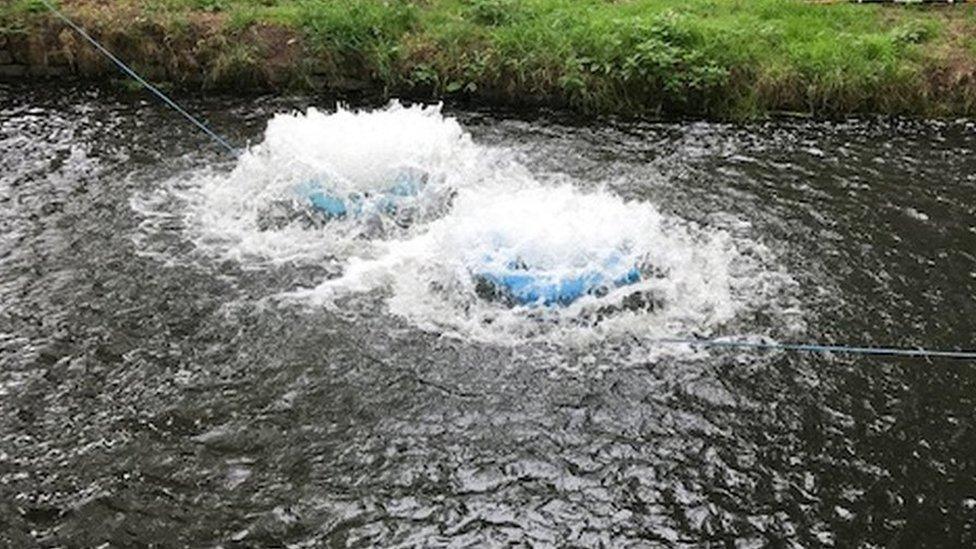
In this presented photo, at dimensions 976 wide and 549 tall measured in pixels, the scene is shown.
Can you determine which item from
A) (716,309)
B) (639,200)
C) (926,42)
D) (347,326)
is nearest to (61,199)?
(347,326)

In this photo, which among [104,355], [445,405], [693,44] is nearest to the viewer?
[445,405]

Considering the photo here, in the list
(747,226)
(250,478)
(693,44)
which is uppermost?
(693,44)

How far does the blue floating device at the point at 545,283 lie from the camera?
310 inches

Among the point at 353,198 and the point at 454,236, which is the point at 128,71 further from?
the point at 454,236

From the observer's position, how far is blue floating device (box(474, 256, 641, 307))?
25.8 feet

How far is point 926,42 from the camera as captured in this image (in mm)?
12641

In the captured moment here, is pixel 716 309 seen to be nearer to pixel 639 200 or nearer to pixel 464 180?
pixel 639 200

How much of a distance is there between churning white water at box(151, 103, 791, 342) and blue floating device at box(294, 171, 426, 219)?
24mm

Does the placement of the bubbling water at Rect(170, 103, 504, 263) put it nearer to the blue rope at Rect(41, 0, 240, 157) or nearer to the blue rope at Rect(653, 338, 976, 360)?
the blue rope at Rect(41, 0, 240, 157)

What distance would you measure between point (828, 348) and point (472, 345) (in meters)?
2.70

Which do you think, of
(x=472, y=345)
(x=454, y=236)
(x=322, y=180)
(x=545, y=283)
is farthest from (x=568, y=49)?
(x=472, y=345)

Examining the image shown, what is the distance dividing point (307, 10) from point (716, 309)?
7.83m

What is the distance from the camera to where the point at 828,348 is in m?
7.44

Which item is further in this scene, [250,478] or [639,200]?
[639,200]
